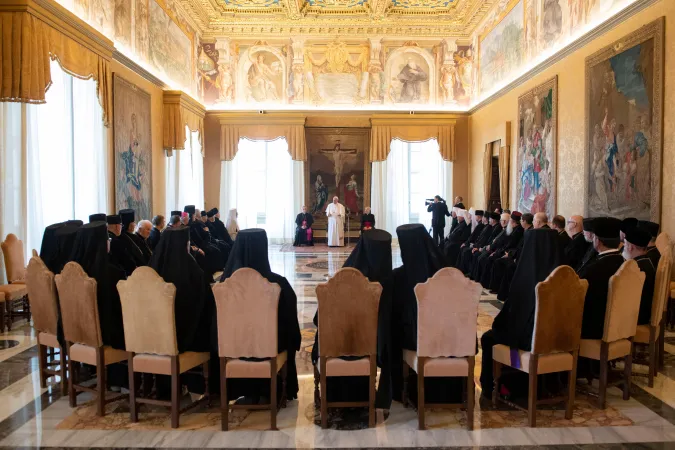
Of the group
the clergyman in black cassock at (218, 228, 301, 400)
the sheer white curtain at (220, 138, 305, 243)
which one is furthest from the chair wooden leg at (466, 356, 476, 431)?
the sheer white curtain at (220, 138, 305, 243)

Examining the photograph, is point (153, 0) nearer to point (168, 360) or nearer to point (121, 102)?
point (121, 102)

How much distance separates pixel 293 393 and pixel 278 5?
14.5 m

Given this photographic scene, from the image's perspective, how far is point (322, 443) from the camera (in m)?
3.44

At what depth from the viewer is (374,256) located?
3842mm

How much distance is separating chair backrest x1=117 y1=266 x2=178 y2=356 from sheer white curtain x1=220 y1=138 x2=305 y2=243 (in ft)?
46.5

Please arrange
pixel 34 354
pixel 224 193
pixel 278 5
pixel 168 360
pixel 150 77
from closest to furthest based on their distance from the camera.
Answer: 1. pixel 168 360
2. pixel 34 354
3. pixel 150 77
4. pixel 278 5
5. pixel 224 193

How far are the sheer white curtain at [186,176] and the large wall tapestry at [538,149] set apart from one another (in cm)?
868

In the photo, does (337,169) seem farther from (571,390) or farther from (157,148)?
(571,390)

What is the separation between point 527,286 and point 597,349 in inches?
30.5

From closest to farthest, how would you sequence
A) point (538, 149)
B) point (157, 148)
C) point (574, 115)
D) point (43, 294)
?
point (43, 294), point (574, 115), point (538, 149), point (157, 148)

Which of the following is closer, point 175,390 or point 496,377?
point 175,390

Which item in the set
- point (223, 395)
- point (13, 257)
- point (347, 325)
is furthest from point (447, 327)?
point (13, 257)

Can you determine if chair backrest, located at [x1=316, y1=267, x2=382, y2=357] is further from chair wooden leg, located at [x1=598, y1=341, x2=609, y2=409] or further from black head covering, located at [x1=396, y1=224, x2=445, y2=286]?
chair wooden leg, located at [x1=598, y1=341, x2=609, y2=409]

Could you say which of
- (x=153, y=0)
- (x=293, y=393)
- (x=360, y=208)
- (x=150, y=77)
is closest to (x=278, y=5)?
(x=153, y=0)
